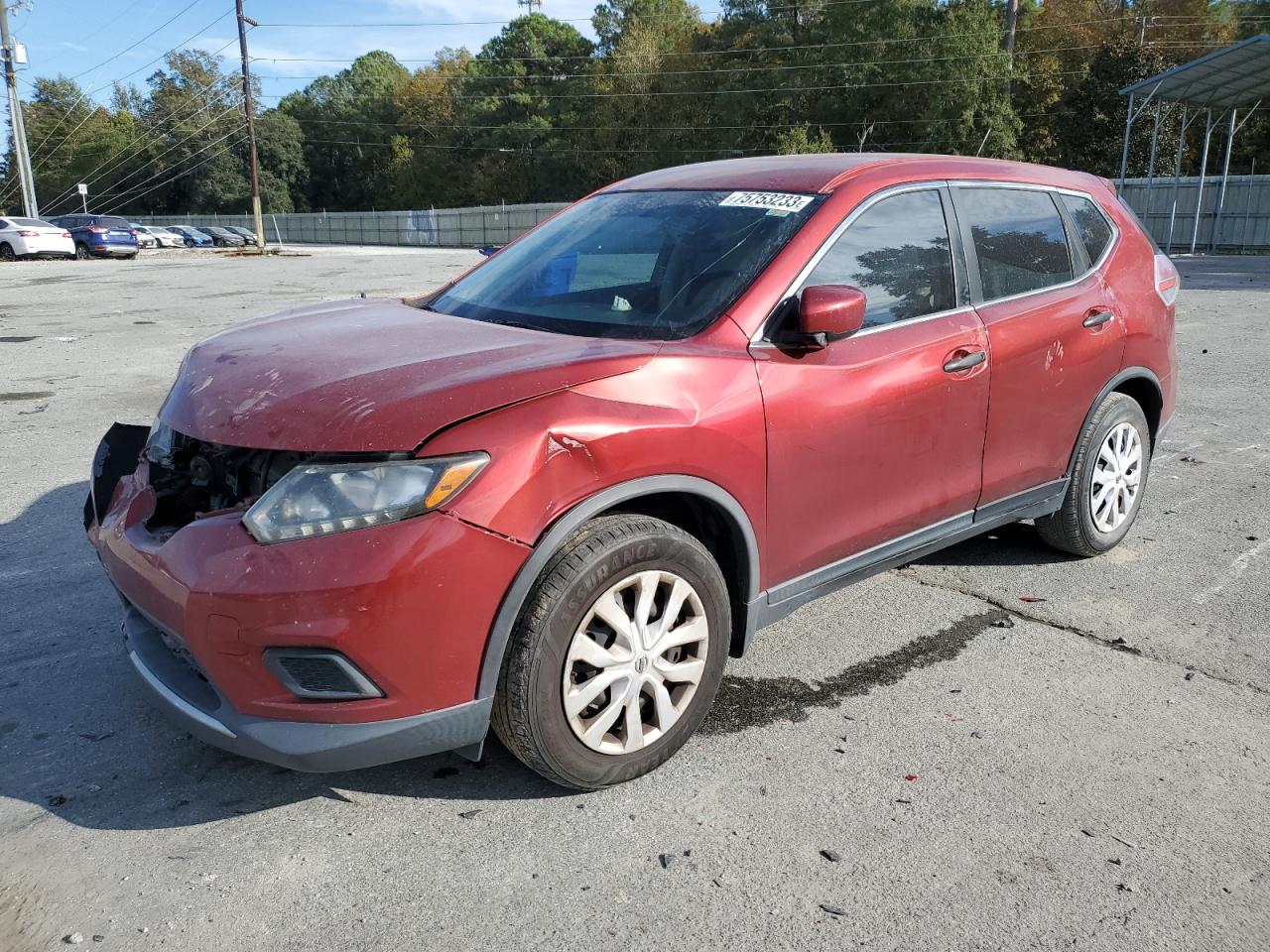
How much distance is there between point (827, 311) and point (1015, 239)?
152 centimetres

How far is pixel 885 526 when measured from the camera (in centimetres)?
346

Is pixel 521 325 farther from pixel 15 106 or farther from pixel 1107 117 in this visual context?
pixel 15 106

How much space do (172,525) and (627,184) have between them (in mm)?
2368

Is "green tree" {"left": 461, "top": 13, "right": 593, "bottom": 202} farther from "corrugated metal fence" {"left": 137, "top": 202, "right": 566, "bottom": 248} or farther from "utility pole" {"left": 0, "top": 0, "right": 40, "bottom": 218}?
"utility pole" {"left": 0, "top": 0, "right": 40, "bottom": 218}

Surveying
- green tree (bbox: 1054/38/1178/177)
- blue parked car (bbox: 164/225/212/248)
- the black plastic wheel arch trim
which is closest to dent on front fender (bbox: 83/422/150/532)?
the black plastic wheel arch trim

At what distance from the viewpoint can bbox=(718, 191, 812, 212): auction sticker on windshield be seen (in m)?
3.36

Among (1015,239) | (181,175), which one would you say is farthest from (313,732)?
(181,175)

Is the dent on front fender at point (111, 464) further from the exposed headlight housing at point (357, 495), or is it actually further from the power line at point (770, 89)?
the power line at point (770, 89)

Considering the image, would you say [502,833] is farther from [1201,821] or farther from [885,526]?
[1201,821]

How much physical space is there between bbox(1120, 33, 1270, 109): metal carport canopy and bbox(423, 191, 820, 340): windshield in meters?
21.6

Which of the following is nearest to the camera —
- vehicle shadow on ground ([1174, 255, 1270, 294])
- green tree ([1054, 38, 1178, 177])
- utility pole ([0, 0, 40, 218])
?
vehicle shadow on ground ([1174, 255, 1270, 294])

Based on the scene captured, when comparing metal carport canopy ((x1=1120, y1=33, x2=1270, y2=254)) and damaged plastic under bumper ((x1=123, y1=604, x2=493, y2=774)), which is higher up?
metal carport canopy ((x1=1120, y1=33, x2=1270, y2=254))

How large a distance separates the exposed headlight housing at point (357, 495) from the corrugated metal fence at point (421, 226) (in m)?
45.5

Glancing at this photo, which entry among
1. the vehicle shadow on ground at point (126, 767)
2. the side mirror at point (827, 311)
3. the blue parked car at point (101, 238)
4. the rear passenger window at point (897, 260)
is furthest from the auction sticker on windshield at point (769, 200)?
the blue parked car at point (101, 238)
